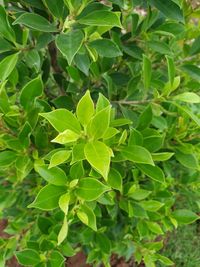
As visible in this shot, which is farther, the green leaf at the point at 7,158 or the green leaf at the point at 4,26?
the green leaf at the point at 7,158

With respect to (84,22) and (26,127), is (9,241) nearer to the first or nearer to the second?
(26,127)

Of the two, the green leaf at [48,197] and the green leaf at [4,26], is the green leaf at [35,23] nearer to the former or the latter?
the green leaf at [4,26]

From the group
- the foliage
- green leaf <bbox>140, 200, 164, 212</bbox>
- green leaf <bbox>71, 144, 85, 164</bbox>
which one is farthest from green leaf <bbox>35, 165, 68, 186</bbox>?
green leaf <bbox>140, 200, 164, 212</bbox>

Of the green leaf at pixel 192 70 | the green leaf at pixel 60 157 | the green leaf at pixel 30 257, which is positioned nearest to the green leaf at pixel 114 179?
the green leaf at pixel 60 157

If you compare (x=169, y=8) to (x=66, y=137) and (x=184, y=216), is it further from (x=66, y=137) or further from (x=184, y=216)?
(x=184, y=216)

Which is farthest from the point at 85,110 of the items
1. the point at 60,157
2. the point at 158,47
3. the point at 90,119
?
the point at 158,47

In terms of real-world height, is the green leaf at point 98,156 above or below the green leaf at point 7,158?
above
